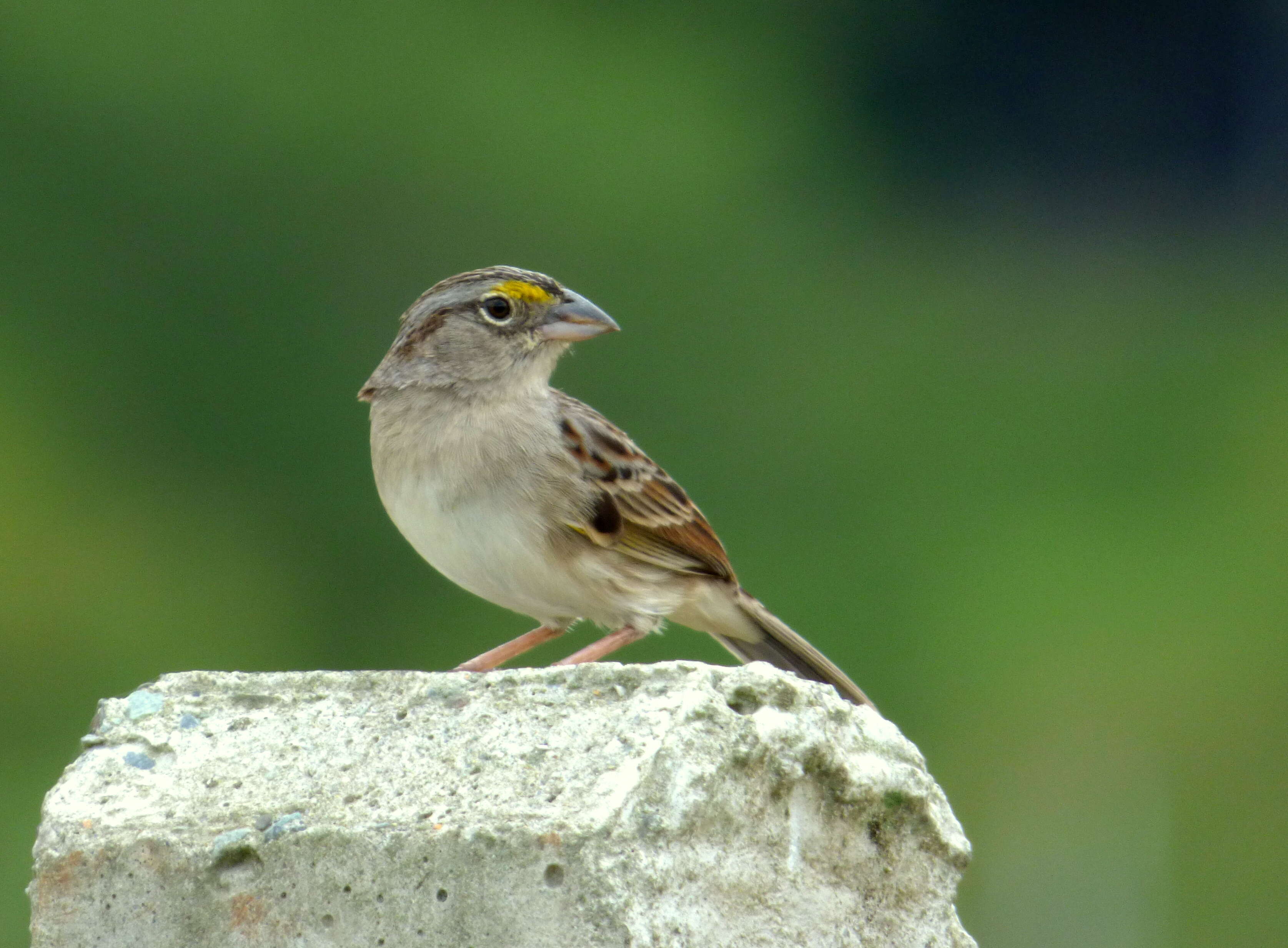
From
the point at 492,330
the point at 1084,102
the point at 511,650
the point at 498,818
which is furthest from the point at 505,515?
the point at 1084,102

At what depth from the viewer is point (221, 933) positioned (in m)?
2.25

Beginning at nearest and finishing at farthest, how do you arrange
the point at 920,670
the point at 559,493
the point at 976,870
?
1. the point at 559,493
2. the point at 976,870
3. the point at 920,670

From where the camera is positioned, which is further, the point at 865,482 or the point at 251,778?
the point at 865,482

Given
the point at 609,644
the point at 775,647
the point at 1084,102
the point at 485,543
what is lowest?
the point at 775,647

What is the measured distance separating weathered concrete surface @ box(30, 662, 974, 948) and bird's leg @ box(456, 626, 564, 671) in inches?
42.4

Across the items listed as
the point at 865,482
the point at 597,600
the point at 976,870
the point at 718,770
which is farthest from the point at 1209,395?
the point at 718,770

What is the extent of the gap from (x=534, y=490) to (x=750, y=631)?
72 cm

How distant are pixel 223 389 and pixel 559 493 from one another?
9469mm

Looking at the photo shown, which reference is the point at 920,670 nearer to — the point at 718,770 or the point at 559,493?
the point at 559,493

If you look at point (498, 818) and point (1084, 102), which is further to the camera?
point (1084, 102)

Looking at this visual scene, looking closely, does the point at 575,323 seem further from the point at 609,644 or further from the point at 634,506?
the point at 609,644

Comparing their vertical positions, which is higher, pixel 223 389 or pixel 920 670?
pixel 223 389

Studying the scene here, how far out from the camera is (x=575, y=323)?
4246mm

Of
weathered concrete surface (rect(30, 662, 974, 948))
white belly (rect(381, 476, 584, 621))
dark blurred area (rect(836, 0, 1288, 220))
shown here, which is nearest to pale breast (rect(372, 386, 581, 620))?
white belly (rect(381, 476, 584, 621))
